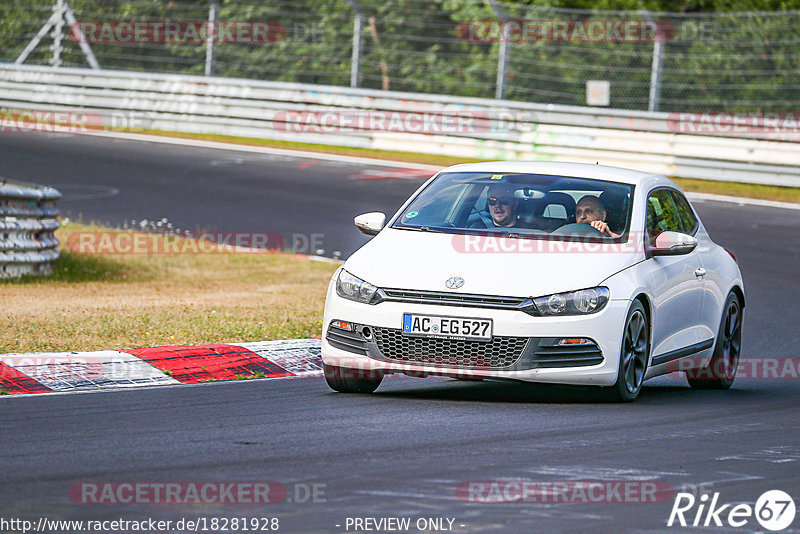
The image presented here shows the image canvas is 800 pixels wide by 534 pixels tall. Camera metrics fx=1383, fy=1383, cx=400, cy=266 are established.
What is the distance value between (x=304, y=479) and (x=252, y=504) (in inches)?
18.6

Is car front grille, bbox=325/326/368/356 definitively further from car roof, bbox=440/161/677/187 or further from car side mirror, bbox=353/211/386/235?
car roof, bbox=440/161/677/187

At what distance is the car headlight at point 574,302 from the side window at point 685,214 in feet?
6.48

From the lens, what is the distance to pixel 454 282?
7.88 m

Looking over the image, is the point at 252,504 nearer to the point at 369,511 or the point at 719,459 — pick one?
the point at 369,511

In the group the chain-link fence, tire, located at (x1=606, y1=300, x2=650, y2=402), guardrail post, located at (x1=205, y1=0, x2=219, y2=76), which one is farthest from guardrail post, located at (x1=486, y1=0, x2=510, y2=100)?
tire, located at (x1=606, y1=300, x2=650, y2=402)

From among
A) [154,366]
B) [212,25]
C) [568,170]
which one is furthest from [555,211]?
[212,25]

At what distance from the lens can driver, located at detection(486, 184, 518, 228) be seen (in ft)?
29.0

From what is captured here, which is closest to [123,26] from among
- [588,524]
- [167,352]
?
[167,352]

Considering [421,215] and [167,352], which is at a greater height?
[421,215]

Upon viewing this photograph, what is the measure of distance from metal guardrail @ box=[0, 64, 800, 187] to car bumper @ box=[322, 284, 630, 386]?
14.6m

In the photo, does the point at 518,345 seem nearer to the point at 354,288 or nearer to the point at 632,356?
the point at 632,356

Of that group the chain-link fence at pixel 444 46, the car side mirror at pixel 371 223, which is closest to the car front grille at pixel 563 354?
the car side mirror at pixel 371 223

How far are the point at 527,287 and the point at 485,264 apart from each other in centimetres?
32

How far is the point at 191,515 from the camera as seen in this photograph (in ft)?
16.8
